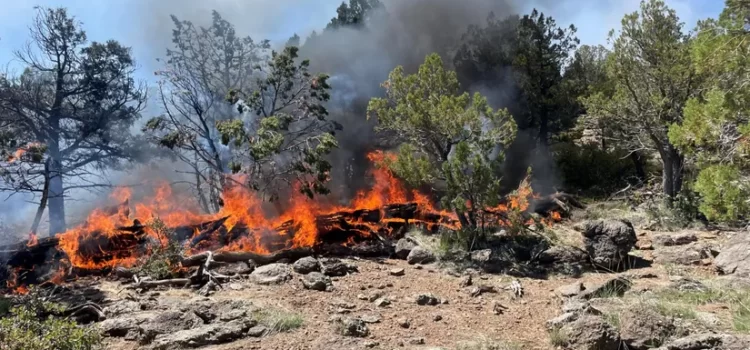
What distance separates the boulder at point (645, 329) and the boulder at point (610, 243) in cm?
457

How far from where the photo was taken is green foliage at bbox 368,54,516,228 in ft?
36.6

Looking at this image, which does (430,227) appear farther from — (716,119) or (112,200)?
(112,200)

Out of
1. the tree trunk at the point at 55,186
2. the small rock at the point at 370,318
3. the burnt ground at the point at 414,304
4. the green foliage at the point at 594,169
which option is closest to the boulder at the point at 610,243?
the burnt ground at the point at 414,304

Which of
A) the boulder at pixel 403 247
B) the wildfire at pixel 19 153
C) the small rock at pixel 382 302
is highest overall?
the wildfire at pixel 19 153

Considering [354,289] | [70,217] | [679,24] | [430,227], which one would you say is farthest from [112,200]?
[679,24]

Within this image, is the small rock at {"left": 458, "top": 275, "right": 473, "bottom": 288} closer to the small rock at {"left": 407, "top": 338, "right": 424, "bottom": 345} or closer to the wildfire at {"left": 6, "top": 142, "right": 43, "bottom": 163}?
the small rock at {"left": 407, "top": 338, "right": 424, "bottom": 345}

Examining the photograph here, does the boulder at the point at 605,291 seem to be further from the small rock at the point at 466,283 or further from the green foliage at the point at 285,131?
the green foliage at the point at 285,131

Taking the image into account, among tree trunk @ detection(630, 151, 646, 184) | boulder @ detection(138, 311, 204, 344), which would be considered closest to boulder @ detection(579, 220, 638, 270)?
boulder @ detection(138, 311, 204, 344)

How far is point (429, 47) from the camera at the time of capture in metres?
24.9

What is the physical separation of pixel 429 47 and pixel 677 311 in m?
20.5

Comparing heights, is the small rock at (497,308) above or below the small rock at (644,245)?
below

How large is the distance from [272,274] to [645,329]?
21.5 feet

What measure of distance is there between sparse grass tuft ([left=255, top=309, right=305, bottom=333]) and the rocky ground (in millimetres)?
19

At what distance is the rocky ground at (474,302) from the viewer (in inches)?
224
